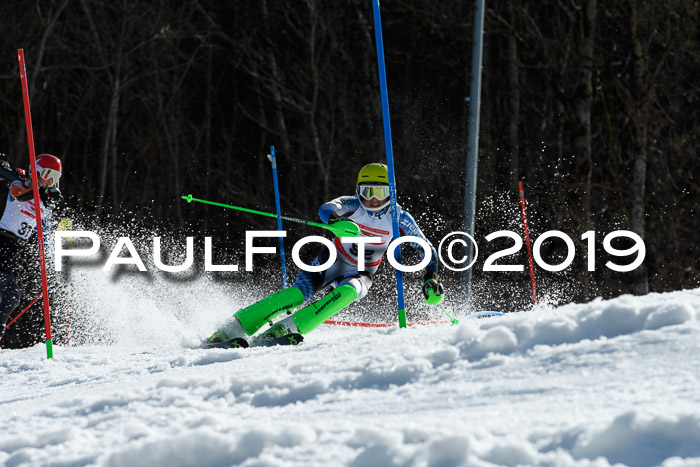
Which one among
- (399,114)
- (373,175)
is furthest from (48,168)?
(399,114)

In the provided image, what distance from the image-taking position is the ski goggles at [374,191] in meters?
6.27

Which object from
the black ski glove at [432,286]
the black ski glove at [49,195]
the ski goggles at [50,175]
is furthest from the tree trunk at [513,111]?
the black ski glove at [49,195]

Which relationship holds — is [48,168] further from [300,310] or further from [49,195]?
[300,310]

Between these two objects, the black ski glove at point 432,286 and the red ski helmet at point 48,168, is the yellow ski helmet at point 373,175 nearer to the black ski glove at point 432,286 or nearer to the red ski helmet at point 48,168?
the black ski glove at point 432,286

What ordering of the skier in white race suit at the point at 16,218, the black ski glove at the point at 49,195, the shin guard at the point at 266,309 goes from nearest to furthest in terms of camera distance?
the shin guard at the point at 266,309 → the skier in white race suit at the point at 16,218 → the black ski glove at the point at 49,195

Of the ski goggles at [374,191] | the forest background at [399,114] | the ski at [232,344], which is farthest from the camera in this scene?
the forest background at [399,114]

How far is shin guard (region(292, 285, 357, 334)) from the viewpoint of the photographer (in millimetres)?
5613

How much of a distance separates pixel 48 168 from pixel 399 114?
10475 mm

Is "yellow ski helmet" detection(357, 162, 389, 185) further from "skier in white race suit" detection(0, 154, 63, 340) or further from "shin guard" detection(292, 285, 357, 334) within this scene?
"skier in white race suit" detection(0, 154, 63, 340)

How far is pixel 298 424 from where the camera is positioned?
2551 millimetres

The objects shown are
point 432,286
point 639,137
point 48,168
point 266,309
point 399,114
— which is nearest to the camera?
point 266,309

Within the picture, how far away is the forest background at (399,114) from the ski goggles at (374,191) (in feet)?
25.6

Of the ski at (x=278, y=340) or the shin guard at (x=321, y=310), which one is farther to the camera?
the shin guard at (x=321, y=310)

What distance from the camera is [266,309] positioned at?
5855 mm
